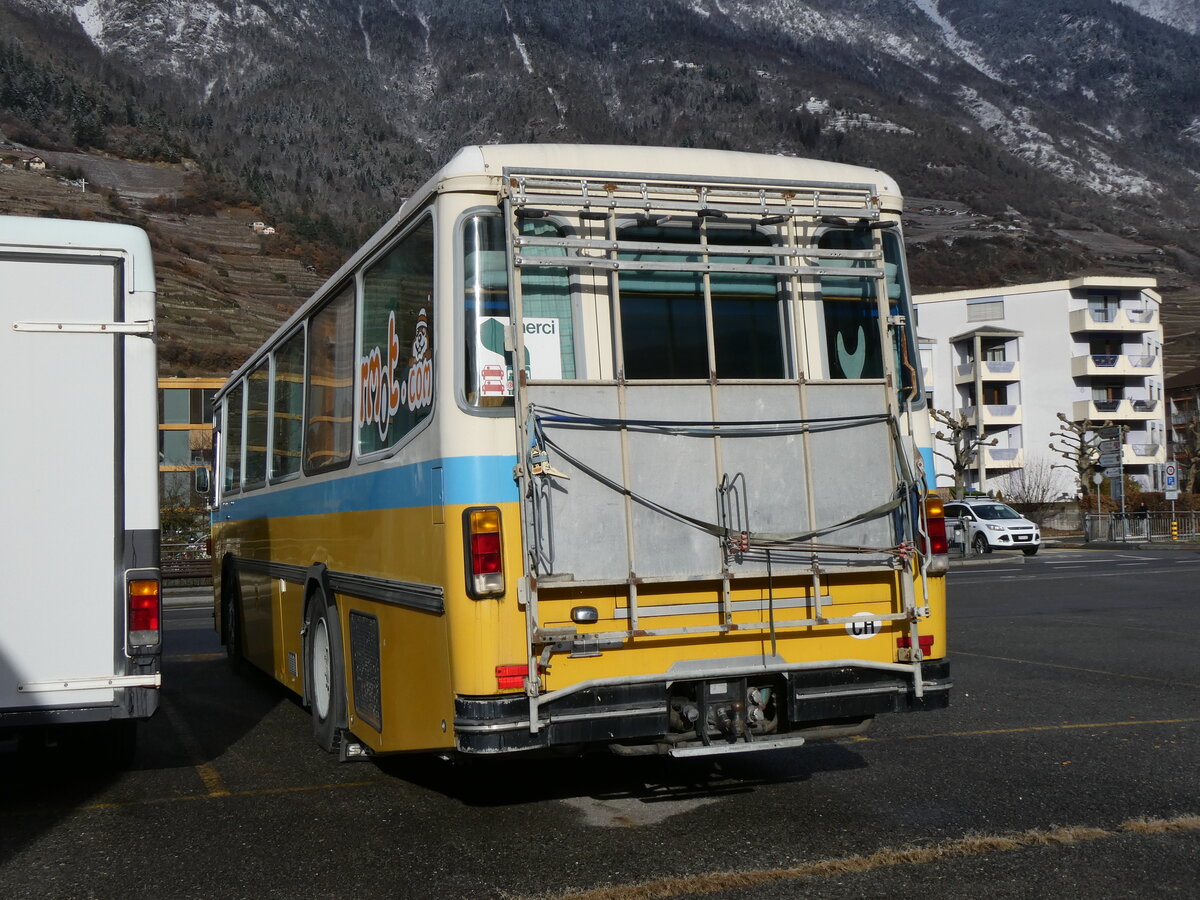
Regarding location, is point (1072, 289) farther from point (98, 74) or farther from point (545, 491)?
point (98, 74)

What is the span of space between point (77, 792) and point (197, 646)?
8.34m

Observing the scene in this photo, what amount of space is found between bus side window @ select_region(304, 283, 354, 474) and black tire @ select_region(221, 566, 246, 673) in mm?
3815

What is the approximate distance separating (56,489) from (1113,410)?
251ft

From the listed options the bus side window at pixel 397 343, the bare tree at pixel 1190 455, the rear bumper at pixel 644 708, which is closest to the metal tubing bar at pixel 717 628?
the rear bumper at pixel 644 708

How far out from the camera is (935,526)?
6.45m

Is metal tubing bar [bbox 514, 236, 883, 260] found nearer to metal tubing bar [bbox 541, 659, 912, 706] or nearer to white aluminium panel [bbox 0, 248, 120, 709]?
metal tubing bar [bbox 541, 659, 912, 706]

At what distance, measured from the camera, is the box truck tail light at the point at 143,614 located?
6.30 metres

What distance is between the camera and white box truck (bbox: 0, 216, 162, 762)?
6.13 meters

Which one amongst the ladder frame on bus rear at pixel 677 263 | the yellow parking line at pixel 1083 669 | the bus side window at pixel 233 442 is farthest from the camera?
the bus side window at pixel 233 442

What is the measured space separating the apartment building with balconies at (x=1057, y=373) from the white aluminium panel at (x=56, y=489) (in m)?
72.2

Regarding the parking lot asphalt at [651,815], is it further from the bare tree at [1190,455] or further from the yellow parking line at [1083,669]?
the bare tree at [1190,455]

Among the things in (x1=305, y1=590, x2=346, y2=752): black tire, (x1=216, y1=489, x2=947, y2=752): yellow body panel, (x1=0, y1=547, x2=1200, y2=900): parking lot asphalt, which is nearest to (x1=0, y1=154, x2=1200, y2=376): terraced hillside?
(x1=305, y1=590, x2=346, y2=752): black tire

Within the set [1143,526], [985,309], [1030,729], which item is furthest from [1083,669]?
[985,309]

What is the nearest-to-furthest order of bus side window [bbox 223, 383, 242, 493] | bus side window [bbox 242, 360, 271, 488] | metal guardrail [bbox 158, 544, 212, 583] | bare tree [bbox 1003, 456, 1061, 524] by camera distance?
bus side window [bbox 242, 360, 271, 488] < bus side window [bbox 223, 383, 242, 493] < metal guardrail [bbox 158, 544, 212, 583] < bare tree [bbox 1003, 456, 1061, 524]
